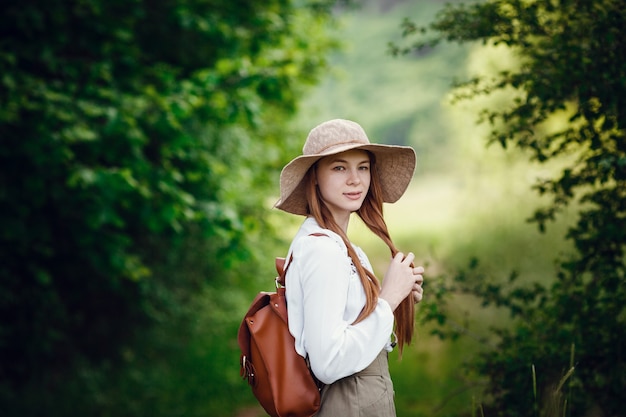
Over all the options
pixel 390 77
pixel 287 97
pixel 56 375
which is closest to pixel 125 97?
pixel 287 97

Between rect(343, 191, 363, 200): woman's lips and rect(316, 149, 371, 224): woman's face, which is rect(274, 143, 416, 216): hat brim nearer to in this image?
rect(316, 149, 371, 224): woman's face

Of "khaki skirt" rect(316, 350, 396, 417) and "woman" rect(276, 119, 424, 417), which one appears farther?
"khaki skirt" rect(316, 350, 396, 417)

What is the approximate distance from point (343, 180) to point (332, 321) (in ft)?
1.76

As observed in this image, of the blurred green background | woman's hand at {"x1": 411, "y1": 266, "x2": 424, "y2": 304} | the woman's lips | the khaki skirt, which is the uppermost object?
the blurred green background

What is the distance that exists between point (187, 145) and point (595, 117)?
3.07m

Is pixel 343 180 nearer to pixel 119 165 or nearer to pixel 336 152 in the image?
pixel 336 152

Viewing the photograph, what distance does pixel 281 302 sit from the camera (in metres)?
2.12

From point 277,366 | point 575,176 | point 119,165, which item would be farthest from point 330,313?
point 119,165

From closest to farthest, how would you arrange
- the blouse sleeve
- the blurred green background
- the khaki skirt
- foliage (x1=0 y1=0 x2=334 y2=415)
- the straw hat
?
the blouse sleeve → the khaki skirt → the straw hat → the blurred green background → foliage (x1=0 y1=0 x2=334 y2=415)

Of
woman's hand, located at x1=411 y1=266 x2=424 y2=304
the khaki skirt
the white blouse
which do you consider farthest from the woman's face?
the khaki skirt

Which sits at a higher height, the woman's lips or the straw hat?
the straw hat

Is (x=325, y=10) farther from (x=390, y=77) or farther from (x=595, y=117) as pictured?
(x=390, y=77)

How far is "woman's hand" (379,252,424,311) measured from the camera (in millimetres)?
2127

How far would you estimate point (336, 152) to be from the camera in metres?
2.12
